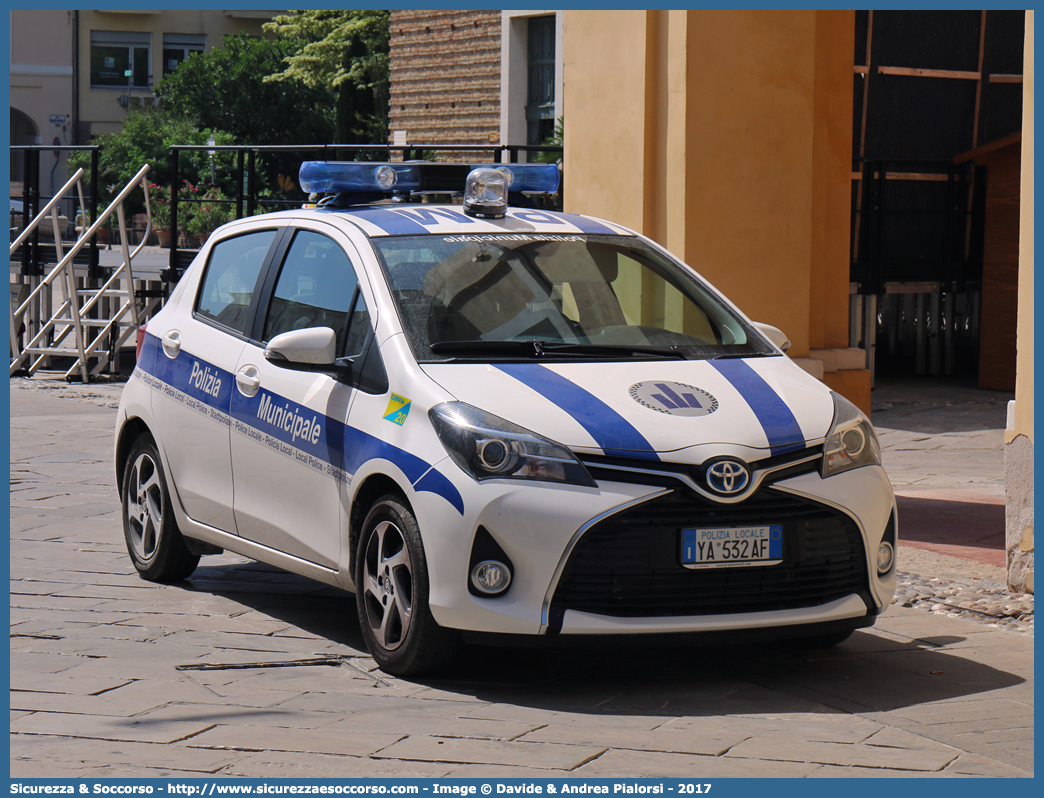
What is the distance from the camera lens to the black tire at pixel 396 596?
191 inches

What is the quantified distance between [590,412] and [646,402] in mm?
222

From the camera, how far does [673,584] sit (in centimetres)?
473

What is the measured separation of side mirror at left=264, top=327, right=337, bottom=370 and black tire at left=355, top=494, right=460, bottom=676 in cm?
59

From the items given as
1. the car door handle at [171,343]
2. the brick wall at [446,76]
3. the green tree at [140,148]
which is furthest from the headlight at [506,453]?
the green tree at [140,148]

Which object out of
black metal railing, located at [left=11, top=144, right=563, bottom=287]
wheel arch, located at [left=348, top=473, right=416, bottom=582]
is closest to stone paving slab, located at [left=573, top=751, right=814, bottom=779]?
wheel arch, located at [left=348, top=473, right=416, bottom=582]

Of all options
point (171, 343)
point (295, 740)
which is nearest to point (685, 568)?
point (295, 740)

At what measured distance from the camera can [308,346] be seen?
529cm

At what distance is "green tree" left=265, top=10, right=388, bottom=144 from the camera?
37.1m

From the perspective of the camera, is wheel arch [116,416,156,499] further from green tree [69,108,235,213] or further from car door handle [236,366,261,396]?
green tree [69,108,235,213]

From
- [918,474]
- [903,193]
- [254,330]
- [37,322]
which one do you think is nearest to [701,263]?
[918,474]

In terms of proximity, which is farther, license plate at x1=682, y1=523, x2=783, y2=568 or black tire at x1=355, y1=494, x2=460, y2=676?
black tire at x1=355, y1=494, x2=460, y2=676

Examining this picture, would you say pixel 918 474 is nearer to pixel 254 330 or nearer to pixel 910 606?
pixel 910 606

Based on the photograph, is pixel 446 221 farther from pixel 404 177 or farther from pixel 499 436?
pixel 499 436
